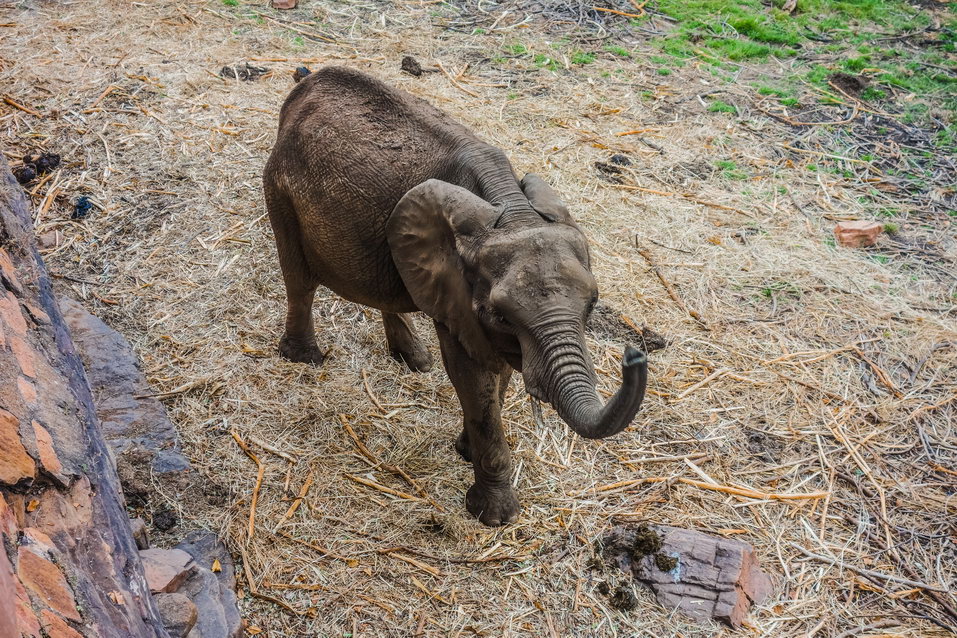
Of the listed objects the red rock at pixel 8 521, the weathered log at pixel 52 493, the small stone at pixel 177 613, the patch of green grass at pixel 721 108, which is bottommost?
the patch of green grass at pixel 721 108

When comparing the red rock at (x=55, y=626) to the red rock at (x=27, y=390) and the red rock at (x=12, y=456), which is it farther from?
the red rock at (x=27, y=390)

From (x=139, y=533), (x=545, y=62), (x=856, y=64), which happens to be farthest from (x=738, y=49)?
→ (x=139, y=533)

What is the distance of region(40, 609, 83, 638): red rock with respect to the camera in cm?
178

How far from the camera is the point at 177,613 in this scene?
10.9 feet

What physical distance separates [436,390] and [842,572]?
2932 millimetres

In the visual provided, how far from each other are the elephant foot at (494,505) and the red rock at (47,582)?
10.1 ft

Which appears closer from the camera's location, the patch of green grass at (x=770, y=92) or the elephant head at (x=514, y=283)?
the elephant head at (x=514, y=283)

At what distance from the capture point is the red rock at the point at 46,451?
2143 mm

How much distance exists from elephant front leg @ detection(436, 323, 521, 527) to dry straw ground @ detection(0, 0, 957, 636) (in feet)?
0.43

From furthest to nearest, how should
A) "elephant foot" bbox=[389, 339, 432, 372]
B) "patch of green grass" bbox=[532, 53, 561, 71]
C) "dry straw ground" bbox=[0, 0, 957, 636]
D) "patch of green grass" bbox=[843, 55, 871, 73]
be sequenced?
"patch of green grass" bbox=[843, 55, 871, 73]
"patch of green grass" bbox=[532, 53, 561, 71]
"elephant foot" bbox=[389, 339, 432, 372]
"dry straw ground" bbox=[0, 0, 957, 636]

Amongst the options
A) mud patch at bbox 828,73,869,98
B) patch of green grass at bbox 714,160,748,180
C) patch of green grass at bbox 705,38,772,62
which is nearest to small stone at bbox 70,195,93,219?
patch of green grass at bbox 714,160,748,180

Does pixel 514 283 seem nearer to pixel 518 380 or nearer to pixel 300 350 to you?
pixel 518 380

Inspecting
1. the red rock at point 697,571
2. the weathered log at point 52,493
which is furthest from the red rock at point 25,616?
the red rock at point 697,571

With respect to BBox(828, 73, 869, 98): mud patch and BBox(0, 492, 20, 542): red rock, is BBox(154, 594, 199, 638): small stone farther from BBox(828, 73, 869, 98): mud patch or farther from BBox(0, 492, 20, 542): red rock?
BBox(828, 73, 869, 98): mud patch
